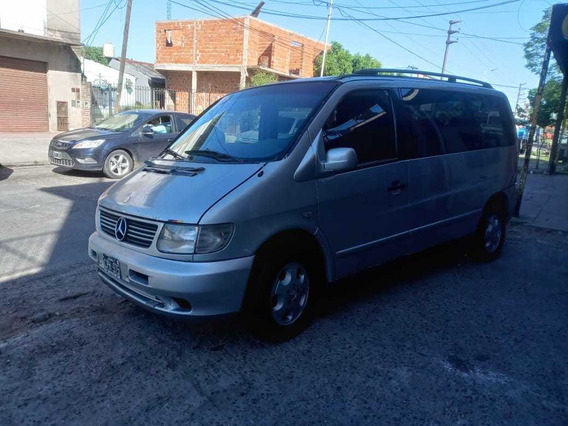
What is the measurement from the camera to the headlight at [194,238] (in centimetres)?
290

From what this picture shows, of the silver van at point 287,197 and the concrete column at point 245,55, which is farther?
the concrete column at point 245,55

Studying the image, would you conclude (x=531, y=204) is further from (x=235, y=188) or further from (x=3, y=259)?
(x=3, y=259)

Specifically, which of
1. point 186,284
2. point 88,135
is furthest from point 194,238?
point 88,135

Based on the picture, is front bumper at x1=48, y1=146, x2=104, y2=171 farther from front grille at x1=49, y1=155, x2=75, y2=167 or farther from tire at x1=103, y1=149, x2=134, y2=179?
tire at x1=103, y1=149, x2=134, y2=179

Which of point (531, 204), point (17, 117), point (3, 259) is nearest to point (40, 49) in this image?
point (17, 117)

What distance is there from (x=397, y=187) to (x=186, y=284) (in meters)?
2.15

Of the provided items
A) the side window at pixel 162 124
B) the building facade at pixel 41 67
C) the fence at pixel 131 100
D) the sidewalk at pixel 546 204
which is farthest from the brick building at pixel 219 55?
the sidewalk at pixel 546 204

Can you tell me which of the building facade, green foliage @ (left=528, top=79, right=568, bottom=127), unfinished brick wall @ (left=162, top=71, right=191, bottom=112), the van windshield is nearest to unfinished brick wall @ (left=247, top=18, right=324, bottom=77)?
unfinished brick wall @ (left=162, top=71, right=191, bottom=112)

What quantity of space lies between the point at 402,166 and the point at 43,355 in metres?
3.24

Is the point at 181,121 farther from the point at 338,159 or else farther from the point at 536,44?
the point at 536,44

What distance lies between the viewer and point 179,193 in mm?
3143

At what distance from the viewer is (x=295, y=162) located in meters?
3.34

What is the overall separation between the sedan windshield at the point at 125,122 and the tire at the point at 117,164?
0.59 meters

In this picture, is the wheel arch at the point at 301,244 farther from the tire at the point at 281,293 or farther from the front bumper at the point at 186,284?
the front bumper at the point at 186,284
